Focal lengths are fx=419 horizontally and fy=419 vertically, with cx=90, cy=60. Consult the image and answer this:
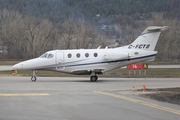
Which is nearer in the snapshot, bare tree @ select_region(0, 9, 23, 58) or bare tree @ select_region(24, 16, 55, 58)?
bare tree @ select_region(24, 16, 55, 58)

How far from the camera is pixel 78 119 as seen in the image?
43.6 ft

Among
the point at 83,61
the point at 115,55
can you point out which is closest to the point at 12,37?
→ the point at 83,61

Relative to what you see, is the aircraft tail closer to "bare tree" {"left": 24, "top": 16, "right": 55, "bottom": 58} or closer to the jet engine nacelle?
the jet engine nacelle

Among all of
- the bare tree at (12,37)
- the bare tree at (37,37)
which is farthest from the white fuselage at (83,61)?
the bare tree at (12,37)

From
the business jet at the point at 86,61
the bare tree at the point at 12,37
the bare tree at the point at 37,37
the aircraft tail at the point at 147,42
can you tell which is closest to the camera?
the business jet at the point at 86,61

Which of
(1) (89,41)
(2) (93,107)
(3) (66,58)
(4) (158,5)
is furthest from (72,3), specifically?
(2) (93,107)

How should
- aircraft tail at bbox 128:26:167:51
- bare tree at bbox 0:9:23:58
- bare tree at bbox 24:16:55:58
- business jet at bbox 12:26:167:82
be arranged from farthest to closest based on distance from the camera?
1. bare tree at bbox 0:9:23:58
2. bare tree at bbox 24:16:55:58
3. aircraft tail at bbox 128:26:167:51
4. business jet at bbox 12:26:167:82

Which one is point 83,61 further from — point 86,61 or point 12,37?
point 12,37

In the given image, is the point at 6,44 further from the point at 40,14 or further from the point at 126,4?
the point at 126,4

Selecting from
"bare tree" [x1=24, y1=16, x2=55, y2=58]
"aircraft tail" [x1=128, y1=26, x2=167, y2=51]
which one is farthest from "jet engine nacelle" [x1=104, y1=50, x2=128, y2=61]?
"bare tree" [x1=24, y1=16, x2=55, y2=58]

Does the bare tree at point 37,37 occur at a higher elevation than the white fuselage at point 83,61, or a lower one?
higher

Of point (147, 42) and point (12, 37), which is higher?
point (12, 37)

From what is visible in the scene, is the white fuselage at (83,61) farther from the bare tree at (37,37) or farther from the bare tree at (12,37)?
the bare tree at (12,37)

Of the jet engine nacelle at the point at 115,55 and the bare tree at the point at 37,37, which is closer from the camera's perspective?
the jet engine nacelle at the point at 115,55
